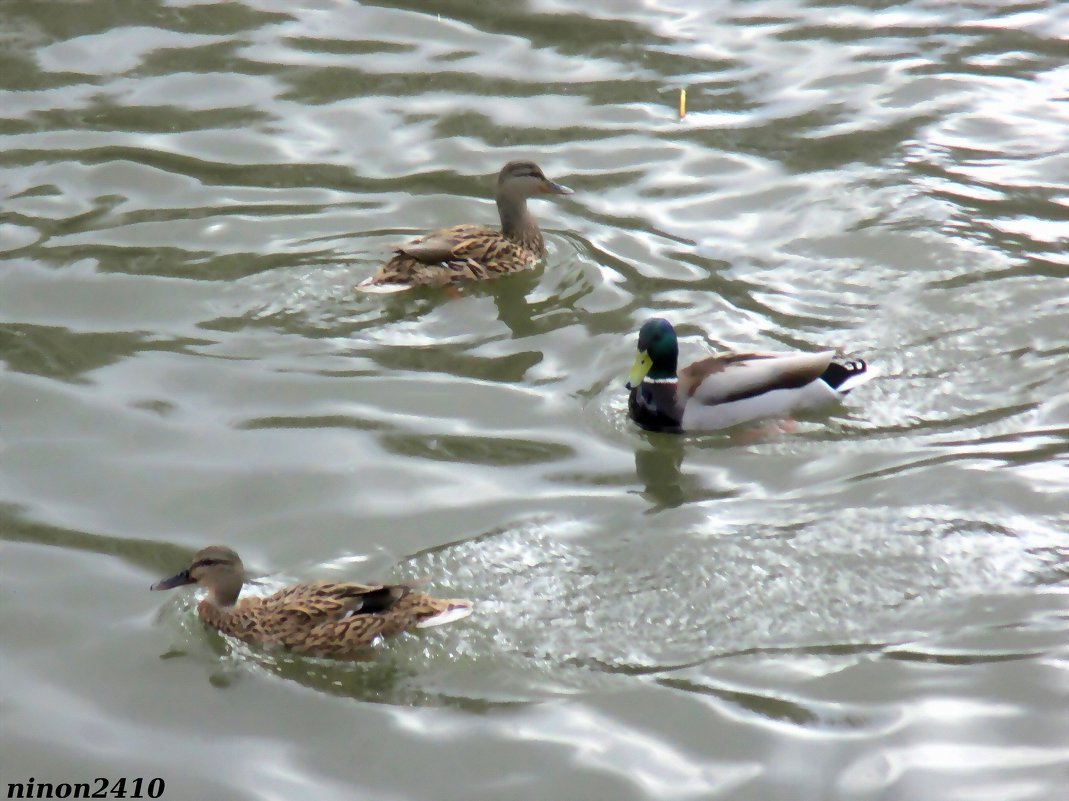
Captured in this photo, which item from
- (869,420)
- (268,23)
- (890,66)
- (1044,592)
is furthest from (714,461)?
(268,23)

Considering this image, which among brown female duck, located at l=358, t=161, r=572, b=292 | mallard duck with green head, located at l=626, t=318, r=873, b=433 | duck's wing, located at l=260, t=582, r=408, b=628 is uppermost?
brown female duck, located at l=358, t=161, r=572, b=292

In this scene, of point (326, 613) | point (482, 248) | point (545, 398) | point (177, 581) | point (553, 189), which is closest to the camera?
point (326, 613)

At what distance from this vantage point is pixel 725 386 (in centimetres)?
835

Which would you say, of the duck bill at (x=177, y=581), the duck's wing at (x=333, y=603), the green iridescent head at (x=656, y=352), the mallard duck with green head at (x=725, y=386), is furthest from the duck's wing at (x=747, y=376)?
the duck bill at (x=177, y=581)

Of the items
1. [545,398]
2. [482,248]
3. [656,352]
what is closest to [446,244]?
[482,248]

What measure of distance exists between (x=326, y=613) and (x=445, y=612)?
19.5 inches

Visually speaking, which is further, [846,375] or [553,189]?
[553,189]

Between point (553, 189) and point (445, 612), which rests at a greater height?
point (553, 189)

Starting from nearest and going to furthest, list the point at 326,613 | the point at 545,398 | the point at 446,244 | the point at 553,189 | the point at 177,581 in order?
the point at 326,613, the point at 177,581, the point at 545,398, the point at 446,244, the point at 553,189

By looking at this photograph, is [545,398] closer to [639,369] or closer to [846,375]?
[639,369]

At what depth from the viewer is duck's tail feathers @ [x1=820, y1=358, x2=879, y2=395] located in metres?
8.34

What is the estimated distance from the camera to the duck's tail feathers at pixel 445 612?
21.0 feet

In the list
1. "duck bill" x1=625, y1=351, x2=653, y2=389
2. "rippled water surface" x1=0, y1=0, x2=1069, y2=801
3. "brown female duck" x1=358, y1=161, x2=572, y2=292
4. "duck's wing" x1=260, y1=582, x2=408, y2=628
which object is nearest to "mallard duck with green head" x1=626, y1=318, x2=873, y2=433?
"duck bill" x1=625, y1=351, x2=653, y2=389

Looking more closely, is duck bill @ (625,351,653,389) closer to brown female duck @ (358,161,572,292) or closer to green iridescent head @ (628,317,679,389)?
green iridescent head @ (628,317,679,389)
